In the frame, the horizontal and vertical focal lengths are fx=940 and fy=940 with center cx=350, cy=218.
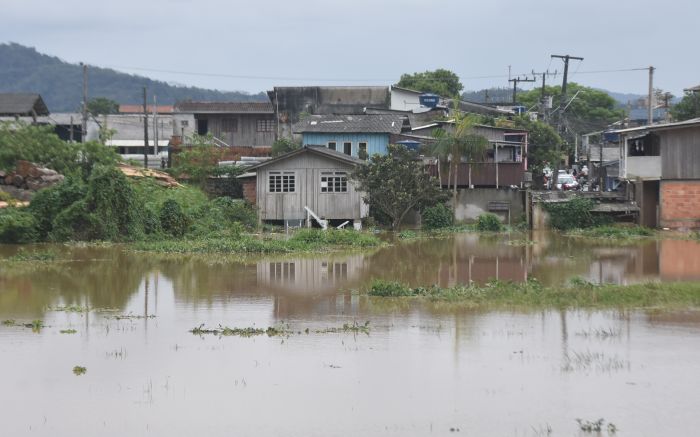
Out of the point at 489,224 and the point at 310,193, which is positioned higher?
the point at 310,193

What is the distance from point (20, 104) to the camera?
5641 cm

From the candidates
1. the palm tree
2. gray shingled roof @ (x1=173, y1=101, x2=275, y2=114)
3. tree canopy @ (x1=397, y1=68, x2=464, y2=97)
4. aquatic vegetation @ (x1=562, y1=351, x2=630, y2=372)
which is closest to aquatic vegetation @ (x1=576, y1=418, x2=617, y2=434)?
aquatic vegetation @ (x1=562, y1=351, x2=630, y2=372)

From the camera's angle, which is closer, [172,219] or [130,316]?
[130,316]

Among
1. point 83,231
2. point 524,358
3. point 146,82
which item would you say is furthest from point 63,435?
point 146,82

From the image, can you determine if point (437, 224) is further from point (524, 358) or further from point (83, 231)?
point (524, 358)

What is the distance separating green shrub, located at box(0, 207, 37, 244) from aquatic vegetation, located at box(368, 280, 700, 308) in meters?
13.9

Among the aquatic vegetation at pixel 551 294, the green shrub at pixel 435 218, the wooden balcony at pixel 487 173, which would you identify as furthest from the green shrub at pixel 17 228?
the wooden balcony at pixel 487 173

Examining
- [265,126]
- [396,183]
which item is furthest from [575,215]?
[265,126]

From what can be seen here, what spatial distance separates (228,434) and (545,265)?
654 inches

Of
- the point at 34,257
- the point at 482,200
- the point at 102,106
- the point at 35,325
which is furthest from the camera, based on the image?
the point at 102,106

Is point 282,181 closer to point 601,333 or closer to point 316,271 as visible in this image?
point 316,271

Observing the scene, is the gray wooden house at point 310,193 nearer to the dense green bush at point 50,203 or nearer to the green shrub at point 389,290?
the dense green bush at point 50,203

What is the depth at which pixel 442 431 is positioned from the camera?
1066cm

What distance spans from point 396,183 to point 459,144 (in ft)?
11.9
